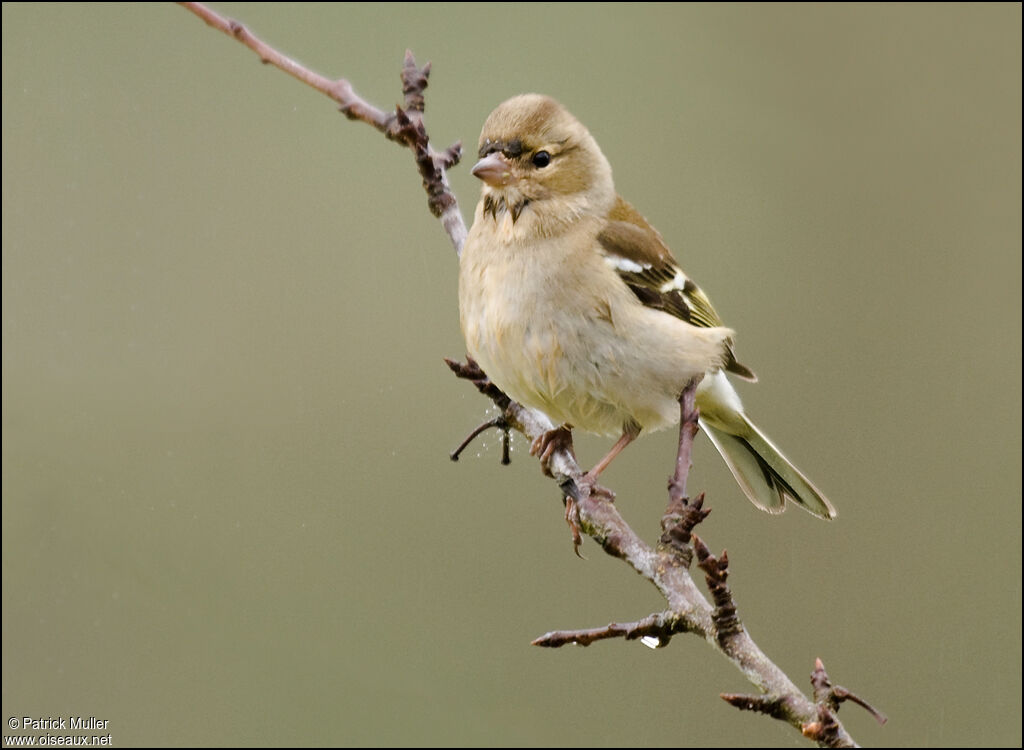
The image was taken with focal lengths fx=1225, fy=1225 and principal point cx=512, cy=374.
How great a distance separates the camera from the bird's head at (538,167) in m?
3.48

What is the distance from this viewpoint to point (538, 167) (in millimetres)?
3586

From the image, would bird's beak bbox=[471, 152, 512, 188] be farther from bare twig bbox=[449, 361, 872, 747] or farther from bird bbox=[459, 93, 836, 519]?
bare twig bbox=[449, 361, 872, 747]

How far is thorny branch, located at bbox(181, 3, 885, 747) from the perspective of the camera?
2.20 m

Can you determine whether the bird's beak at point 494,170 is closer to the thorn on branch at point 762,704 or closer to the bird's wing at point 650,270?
the bird's wing at point 650,270

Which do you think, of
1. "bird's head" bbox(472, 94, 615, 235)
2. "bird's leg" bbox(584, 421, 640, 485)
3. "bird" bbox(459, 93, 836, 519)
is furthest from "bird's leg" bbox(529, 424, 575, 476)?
"bird's head" bbox(472, 94, 615, 235)

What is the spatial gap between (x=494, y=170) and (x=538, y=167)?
0.17 meters

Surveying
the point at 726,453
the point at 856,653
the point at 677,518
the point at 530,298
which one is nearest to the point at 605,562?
the point at 856,653

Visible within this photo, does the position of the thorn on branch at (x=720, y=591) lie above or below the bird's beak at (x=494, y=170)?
below

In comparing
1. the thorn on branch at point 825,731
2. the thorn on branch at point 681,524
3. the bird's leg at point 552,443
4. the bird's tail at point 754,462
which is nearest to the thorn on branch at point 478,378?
the bird's leg at point 552,443

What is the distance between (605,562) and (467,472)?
76cm

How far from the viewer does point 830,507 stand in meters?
3.61

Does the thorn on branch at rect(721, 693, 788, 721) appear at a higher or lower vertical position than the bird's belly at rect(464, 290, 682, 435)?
lower

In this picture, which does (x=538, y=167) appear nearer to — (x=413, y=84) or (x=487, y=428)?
(x=413, y=84)

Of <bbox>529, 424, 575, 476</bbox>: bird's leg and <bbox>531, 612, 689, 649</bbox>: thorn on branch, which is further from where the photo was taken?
<bbox>529, 424, 575, 476</bbox>: bird's leg
